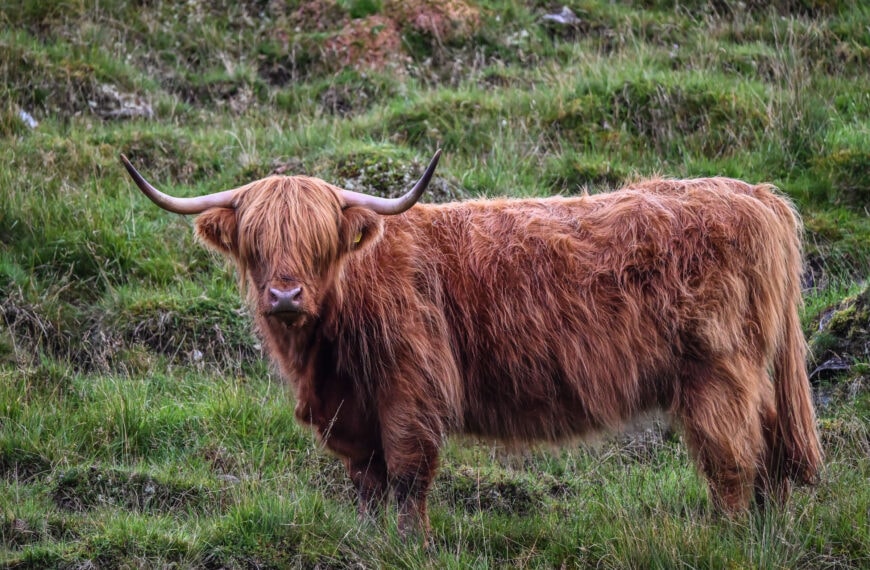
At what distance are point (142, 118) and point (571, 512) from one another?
5076 millimetres

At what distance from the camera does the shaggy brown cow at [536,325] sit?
4289 millimetres

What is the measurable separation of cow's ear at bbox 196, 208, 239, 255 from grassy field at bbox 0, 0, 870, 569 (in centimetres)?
105

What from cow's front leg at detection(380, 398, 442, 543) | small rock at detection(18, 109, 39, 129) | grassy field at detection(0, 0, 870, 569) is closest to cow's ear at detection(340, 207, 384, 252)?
cow's front leg at detection(380, 398, 442, 543)

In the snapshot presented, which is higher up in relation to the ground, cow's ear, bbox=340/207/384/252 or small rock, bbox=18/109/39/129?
cow's ear, bbox=340/207/384/252

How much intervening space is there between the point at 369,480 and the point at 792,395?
1.83 m

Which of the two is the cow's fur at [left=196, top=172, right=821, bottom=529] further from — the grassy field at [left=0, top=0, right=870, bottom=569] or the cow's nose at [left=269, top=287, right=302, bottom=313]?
the grassy field at [left=0, top=0, right=870, bottom=569]

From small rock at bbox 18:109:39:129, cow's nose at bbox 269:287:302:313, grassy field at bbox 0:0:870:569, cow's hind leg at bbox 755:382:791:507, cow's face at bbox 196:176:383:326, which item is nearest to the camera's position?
cow's nose at bbox 269:287:302:313

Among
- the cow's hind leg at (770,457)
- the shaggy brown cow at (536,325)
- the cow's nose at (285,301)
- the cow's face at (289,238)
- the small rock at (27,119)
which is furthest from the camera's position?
the small rock at (27,119)

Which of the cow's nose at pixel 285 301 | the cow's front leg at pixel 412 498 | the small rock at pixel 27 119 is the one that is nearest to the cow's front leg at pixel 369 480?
the cow's front leg at pixel 412 498

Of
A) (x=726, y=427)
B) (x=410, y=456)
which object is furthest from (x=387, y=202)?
(x=726, y=427)

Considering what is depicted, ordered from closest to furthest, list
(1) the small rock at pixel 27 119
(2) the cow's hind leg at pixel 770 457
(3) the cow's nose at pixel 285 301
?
(3) the cow's nose at pixel 285 301 < (2) the cow's hind leg at pixel 770 457 < (1) the small rock at pixel 27 119

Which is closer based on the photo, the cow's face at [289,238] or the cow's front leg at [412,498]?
the cow's face at [289,238]

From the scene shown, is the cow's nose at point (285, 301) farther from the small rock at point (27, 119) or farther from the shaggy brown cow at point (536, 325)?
the small rock at point (27, 119)

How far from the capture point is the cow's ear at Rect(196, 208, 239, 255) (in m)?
4.36
